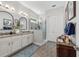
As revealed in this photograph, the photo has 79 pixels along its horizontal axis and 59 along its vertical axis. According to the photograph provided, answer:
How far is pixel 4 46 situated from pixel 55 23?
5.10 metres

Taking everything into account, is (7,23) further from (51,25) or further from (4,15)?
(51,25)

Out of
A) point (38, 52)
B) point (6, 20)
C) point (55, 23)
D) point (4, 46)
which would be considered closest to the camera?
point (4, 46)

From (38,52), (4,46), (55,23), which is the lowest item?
(38,52)

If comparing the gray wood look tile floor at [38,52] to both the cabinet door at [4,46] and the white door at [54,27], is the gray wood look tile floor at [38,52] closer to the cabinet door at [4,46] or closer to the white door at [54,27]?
the cabinet door at [4,46]

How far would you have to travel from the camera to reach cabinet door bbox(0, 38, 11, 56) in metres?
3.55

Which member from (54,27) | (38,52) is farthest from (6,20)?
(54,27)

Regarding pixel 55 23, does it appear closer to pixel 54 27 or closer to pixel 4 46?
pixel 54 27

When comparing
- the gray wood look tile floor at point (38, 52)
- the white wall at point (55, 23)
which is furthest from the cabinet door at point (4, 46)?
the white wall at point (55, 23)

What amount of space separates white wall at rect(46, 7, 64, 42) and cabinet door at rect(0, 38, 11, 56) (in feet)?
15.2

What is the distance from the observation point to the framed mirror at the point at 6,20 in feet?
15.2

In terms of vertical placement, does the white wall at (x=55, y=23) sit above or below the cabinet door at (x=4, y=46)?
above

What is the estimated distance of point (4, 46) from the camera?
372 cm

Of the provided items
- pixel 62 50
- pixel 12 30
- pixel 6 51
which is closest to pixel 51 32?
pixel 12 30

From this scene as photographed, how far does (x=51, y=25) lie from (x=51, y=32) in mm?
518
